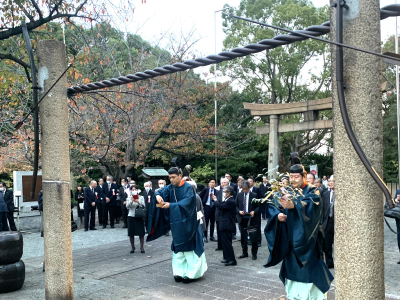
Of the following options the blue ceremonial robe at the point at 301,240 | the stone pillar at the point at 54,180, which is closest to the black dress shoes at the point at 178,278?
the blue ceremonial robe at the point at 301,240

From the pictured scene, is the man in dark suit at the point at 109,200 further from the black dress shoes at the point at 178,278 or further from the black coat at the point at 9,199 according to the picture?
the black dress shoes at the point at 178,278

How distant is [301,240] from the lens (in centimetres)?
471

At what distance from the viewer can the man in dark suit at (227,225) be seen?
28.4 feet

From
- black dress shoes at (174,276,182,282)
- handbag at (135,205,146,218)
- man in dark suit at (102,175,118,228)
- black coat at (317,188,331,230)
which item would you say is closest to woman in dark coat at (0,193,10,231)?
man in dark suit at (102,175,118,228)

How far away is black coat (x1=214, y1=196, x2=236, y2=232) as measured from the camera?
8.85 m

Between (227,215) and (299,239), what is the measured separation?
4327 mm

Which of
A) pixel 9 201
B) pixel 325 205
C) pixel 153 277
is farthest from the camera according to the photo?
pixel 9 201

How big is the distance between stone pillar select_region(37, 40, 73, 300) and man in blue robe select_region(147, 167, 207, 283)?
2.48 meters

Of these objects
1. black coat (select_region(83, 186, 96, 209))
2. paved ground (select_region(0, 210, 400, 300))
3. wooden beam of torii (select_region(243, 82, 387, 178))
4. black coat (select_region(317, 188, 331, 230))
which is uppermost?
wooden beam of torii (select_region(243, 82, 387, 178))

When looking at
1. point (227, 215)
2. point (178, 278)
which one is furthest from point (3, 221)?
point (178, 278)

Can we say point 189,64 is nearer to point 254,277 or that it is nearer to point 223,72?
point 254,277

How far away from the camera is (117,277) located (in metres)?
7.59

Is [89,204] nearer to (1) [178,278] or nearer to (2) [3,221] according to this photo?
(2) [3,221]

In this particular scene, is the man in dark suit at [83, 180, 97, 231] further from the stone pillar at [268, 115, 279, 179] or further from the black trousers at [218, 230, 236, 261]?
the stone pillar at [268, 115, 279, 179]
